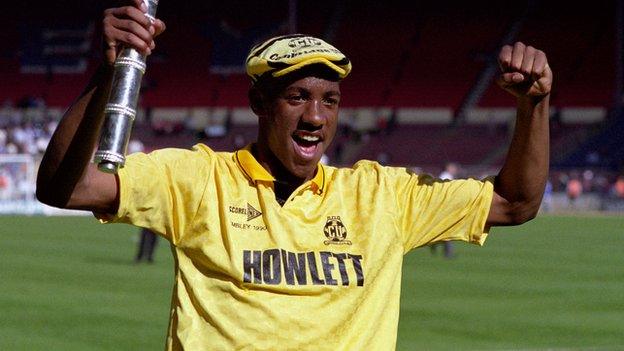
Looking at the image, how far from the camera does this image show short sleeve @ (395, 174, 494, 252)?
4.62 m

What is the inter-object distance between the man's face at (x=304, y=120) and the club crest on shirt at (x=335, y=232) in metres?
0.20

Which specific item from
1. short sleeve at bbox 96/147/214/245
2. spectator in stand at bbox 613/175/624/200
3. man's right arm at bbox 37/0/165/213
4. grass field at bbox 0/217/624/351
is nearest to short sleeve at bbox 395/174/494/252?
short sleeve at bbox 96/147/214/245

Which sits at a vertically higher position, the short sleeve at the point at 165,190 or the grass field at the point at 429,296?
the grass field at the point at 429,296

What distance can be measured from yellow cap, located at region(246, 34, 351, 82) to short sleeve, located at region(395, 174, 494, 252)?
545 millimetres

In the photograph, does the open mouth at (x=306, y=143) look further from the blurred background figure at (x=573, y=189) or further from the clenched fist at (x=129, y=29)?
the blurred background figure at (x=573, y=189)

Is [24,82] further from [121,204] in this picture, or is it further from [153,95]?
[121,204]

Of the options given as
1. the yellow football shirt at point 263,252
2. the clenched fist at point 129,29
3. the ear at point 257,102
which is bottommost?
the yellow football shirt at point 263,252

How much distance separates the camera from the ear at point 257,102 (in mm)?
4531

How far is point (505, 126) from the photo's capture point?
52625mm

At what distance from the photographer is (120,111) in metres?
3.32

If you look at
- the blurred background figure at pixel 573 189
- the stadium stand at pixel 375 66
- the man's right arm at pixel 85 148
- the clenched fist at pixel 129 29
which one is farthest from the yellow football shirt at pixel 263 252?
the stadium stand at pixel 375 66

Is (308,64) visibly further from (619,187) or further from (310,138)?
(619,187)

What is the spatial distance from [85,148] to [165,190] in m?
0.50

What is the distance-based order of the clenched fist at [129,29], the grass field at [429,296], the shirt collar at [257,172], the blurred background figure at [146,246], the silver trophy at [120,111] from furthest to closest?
the blurred background figure at [146,246]
the grass field at [429,296]
the shirt collar at [257,172]
the clenched fist at [129,29]
the silver trophy at [120,111]
